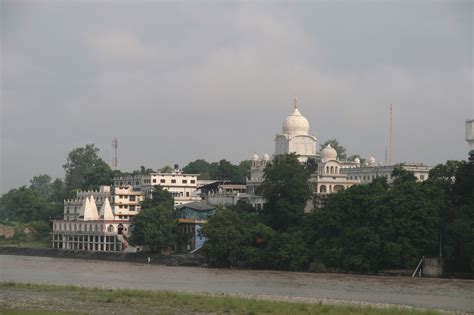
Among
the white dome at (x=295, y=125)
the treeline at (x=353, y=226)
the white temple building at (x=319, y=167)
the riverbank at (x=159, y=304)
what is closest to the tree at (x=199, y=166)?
the white temple building at (x=319, y=167)

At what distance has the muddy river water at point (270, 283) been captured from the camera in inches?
1586

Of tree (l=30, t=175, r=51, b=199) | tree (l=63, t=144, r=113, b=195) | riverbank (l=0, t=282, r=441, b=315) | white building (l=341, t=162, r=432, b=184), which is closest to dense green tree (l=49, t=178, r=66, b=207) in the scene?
tree (l=63, t=144, r=113, b=195)

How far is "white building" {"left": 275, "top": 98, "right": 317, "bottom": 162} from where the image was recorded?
79.7m

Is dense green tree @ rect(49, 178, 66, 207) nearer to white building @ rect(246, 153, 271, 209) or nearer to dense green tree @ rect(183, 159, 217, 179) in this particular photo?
dense green tree @ rect(183, 159, 217, 179)

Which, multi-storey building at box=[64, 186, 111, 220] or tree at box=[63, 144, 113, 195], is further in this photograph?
tree at box=[63, 144, 113, 195]

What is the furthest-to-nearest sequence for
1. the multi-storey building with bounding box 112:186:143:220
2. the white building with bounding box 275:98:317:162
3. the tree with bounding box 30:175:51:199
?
the tree with bounding box 30:175:51:199
the multi-storey building with bounding box 112:186:143:220
the white building with bounding box 275:98:317:162

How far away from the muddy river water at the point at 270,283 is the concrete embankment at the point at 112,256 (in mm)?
4503

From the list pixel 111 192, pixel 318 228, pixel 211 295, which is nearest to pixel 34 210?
pixel 111 192

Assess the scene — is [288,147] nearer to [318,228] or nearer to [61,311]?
[318,228]

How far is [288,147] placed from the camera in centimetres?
7944

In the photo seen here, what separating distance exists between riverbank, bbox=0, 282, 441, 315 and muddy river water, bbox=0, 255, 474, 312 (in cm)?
383

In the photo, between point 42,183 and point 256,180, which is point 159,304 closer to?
point 256,180

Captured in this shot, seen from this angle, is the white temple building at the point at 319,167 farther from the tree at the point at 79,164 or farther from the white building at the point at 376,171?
the tree at the point at 79,164

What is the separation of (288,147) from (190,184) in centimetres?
1382
